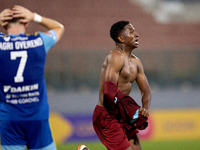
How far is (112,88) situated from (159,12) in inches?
351

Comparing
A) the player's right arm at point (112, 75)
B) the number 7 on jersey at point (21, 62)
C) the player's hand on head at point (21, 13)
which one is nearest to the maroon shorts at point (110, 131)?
the player's right arm at point (112, 75)

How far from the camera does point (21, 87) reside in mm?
2430

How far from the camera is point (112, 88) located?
11.6 ft

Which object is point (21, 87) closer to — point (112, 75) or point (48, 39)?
point (48, 39)

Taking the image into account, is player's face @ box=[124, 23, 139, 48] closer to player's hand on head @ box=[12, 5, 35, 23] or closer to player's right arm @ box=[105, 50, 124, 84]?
player's right arm @ box=[105, 50, 124, 84]

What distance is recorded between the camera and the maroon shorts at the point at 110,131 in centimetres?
367

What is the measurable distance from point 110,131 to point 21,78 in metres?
1.66

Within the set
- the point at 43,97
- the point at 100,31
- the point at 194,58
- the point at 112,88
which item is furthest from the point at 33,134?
the point at 100,31

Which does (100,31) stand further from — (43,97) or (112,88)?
(43,97)

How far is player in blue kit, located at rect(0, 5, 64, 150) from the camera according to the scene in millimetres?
2418

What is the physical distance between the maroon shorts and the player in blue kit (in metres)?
1.32

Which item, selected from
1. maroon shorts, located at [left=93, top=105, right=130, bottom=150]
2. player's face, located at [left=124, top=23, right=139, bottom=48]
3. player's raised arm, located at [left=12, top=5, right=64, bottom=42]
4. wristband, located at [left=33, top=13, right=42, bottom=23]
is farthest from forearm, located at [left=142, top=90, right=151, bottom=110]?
wristband, located at [left=33, top=13, right=42, bottom=23]

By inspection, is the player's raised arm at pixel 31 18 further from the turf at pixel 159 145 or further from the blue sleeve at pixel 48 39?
the turf at pixel 159 145

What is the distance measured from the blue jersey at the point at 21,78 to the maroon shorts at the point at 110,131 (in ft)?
4.61
